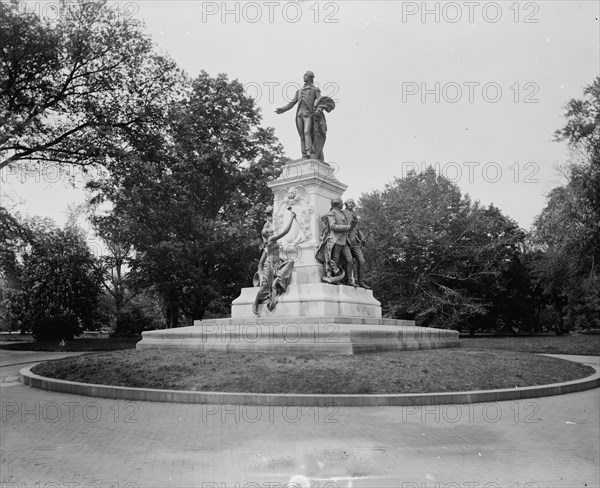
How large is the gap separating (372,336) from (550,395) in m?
4.34

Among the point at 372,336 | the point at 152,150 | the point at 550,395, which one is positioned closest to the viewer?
the point at 550,395

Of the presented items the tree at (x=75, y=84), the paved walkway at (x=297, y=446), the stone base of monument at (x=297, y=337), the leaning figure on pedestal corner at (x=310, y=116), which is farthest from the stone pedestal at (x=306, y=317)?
the tree at (x=75, y=84)

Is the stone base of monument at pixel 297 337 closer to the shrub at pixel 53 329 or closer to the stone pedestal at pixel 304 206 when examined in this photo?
the stone pedestal at pixel 304 206

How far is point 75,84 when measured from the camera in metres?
24.7

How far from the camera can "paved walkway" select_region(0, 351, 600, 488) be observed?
17.6ft

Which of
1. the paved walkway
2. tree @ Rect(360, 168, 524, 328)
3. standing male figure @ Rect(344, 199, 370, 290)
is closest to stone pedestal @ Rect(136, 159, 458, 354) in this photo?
standing male figure @ Rect(344, 199, 370, 290)

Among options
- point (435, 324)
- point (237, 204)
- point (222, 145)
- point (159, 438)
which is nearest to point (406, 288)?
point (435, 324)

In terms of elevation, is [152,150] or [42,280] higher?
[152,150]

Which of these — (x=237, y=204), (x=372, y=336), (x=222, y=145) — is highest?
(x=222, y=145)

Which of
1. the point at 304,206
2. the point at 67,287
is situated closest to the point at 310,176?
the point at 304,206

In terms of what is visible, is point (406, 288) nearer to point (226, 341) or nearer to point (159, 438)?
point (226, 341)

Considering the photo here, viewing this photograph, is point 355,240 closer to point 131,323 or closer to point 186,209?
point 186,209

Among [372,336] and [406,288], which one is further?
[406,288]

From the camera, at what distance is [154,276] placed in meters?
33.2
